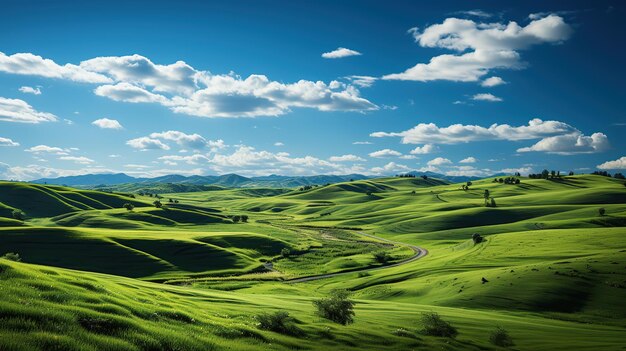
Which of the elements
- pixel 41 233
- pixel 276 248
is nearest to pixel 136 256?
pixel 41 233

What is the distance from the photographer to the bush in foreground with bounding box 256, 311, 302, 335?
31.7 meters

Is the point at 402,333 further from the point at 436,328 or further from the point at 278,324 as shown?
the point at 278,324

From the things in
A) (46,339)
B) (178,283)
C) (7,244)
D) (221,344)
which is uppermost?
(46,339)

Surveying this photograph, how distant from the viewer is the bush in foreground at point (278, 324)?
104 ft

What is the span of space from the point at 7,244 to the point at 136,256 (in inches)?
1523

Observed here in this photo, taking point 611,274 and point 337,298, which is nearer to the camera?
point 337,298

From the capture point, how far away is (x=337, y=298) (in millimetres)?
42969

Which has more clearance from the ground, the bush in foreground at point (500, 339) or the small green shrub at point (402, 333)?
the small green shrub at point (402, 333)

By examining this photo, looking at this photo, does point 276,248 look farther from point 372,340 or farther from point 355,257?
point 372,340

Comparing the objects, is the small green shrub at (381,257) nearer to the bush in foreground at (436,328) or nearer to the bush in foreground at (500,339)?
the bush in foreground at (436,328)

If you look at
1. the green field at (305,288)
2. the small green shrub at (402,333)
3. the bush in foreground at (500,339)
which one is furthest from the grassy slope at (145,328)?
the bush in foreground at (500,339)

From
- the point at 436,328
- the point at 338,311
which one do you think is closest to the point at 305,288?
the point at 338,311

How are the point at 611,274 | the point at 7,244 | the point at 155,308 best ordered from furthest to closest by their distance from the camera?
the point at 7,244
the point at 611,274
the point at 155,308

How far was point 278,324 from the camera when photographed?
32.3 m
